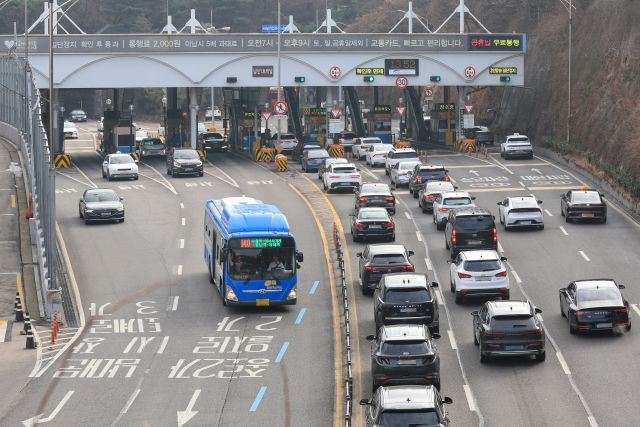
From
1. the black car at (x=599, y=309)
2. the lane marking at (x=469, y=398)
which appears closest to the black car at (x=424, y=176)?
the black car at (x=599, y=309)

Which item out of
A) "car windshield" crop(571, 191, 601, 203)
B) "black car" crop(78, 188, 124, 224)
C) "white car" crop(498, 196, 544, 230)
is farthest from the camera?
"black car" crop(78, 188, 124, 224)

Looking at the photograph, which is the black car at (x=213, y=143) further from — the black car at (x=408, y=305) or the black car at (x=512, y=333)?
the black car at (x=512, y=333)

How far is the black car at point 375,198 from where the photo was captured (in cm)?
5699

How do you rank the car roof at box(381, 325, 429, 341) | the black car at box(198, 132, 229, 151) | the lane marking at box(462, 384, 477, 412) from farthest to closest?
the black car at box(198, 132, 229, 151) < the car roof at box(381, 325, 429, 341) < the lane marking at box(462, 384, 477, 412)

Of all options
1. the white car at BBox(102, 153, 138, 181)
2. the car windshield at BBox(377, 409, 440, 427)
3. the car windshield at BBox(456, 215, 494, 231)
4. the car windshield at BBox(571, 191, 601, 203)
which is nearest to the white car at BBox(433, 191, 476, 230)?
the car windshield at BBox(571, 191, 601, 203)

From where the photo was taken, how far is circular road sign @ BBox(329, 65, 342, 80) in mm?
89938

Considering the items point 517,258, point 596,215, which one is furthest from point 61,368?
point 596,215

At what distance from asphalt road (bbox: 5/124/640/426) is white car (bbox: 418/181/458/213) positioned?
23.2 inches

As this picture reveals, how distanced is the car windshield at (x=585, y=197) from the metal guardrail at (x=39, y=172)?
2197 centimetres

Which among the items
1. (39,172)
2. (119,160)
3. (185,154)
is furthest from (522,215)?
(119,160)

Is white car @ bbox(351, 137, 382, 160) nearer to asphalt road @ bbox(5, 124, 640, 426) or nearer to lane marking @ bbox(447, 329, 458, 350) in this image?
asphalt road @ bbox(5, 124, 640, 426)

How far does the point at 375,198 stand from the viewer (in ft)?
187

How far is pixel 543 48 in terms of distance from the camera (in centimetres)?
10000

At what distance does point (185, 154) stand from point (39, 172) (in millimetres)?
25764
